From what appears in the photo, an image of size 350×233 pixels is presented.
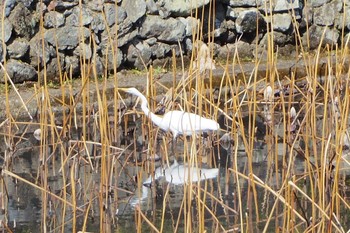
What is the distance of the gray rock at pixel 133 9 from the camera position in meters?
8.50

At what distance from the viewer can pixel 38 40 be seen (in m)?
7.86

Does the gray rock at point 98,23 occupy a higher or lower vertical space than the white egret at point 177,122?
higher

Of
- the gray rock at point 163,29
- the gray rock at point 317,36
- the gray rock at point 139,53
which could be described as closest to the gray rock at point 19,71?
the gray rock at point 139,53

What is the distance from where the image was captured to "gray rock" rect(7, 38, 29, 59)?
8.00 meters

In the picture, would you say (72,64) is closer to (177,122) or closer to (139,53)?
(139,53)

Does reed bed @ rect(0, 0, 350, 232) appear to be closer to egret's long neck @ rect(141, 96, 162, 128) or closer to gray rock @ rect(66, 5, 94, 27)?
egret's long neck @ rect(141, 96, 162, 128)

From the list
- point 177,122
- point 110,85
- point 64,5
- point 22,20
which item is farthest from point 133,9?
point 177,122

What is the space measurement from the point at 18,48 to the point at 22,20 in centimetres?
27

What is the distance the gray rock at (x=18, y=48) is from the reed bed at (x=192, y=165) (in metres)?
1.31

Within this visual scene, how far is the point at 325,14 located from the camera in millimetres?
9430

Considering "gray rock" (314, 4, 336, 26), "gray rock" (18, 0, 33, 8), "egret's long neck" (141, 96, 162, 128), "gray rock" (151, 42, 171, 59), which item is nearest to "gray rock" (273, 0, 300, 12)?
"gray rock" (314, 4, 336, 26)

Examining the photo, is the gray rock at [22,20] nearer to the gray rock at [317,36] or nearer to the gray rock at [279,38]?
the gray rock at [279,38]

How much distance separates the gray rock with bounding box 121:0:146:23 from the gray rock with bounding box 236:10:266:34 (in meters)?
1.13

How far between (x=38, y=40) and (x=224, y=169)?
9.46 ft
